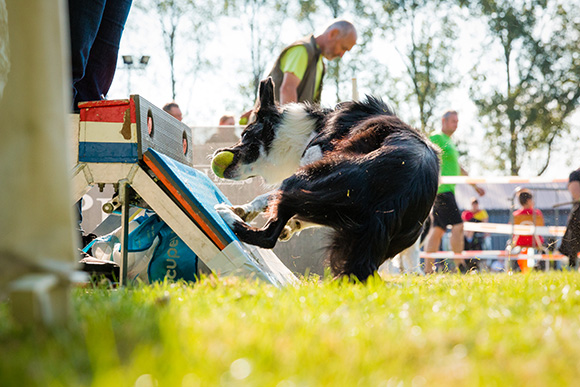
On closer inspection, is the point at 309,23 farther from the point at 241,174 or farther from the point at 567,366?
the point at 567,366

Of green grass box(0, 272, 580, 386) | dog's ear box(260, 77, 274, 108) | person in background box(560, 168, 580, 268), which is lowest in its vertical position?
person in background box(560, 168, 580, 268)

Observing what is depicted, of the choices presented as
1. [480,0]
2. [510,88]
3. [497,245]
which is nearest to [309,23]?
[480,0]

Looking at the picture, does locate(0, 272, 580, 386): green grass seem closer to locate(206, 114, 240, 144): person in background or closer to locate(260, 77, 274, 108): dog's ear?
locate(260, 77, 274, 108): dog's ear

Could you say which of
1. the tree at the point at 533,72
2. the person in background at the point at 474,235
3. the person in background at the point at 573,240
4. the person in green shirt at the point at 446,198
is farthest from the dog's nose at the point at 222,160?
the tree at the point at 533,72

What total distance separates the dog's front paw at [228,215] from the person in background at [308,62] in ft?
7.67

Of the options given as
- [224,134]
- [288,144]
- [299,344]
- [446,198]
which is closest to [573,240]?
[446,198]

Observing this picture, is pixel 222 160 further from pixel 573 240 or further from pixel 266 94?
pixel 573 240

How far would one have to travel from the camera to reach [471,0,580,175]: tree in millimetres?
21625

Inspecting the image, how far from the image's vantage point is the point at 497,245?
20156mm

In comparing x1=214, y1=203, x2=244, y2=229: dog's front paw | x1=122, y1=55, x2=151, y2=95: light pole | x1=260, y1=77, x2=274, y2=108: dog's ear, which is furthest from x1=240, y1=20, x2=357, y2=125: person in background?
x1=122, y1=55, x2=151, y2=95: light pole

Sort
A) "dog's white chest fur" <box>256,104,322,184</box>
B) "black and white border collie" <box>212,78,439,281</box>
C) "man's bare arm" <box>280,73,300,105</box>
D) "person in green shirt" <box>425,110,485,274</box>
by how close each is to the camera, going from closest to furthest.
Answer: "black and white border collie" <box>212,78,439,281</box> < "dog's white chest fur" <box>256,104,322,184</box> < "man's bare arm" <box>280,73,300,105</box> < "person in green shirt" <box>425,110,485,274</box>

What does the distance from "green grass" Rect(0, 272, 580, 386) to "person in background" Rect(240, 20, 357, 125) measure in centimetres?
396

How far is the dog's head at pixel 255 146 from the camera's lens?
4.41 m

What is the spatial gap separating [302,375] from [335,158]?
2191mm
